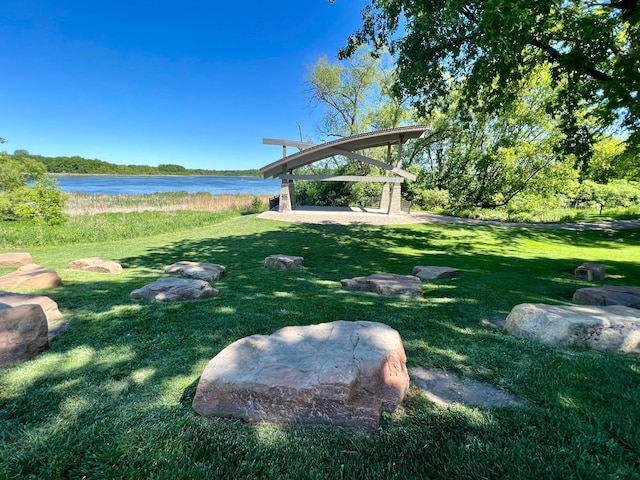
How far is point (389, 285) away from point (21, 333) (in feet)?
13.8

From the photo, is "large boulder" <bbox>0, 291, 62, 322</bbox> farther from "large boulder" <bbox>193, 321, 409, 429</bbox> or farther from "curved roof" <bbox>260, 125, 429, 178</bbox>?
"curved roof" <bbox>260, 125, 429, 178</bbox>

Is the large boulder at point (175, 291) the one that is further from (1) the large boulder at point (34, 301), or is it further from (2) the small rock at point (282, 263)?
(2) the small rock at point (282, 263)

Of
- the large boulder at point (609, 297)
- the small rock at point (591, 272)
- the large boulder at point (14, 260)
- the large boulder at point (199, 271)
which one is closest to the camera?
the large boulder at point (609, 297)

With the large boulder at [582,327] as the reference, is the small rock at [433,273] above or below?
below

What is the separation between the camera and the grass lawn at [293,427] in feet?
5.01

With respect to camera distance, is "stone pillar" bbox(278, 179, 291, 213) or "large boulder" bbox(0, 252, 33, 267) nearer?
"large boulder" bbox(0, 252, 33, 267)

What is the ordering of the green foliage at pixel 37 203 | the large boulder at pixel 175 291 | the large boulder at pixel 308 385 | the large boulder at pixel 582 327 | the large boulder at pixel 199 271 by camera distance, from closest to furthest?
the large boulder at pixel 308 385, the large boulder at pixel 582 327, the large boulder at pixel 175 291, the large boulder at pixel 199 271, the green foliage at pixel 37 203

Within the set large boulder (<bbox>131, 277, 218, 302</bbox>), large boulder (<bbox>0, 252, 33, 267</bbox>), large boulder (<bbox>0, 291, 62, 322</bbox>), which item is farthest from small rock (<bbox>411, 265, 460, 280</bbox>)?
large boulder (<bbox>0, 252, 33, 267</bbox>)

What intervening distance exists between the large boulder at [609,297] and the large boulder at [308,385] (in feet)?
12.2

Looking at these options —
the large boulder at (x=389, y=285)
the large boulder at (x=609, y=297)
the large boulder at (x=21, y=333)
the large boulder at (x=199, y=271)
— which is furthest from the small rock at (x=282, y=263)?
the large boulder at (x=609, y=297)

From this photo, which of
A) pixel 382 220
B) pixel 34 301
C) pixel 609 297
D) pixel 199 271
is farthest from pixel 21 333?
pixel 382 220

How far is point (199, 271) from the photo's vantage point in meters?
5.77

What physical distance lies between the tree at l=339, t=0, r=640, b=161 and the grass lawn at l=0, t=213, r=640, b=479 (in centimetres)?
385

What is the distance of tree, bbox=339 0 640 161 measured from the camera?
4809mm
